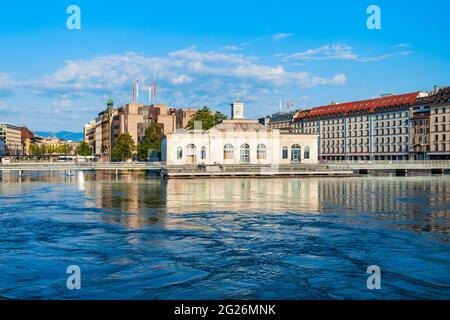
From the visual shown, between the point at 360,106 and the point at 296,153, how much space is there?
2433 inches

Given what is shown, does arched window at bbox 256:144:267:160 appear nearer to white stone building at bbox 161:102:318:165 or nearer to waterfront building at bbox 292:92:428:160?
white stone building at bbox 161:102:318:165

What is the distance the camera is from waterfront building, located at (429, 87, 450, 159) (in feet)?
434

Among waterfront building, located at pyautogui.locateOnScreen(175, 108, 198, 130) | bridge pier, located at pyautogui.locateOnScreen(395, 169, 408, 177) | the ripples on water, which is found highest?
waterfront building, located at pyautogui.locateOnScreen(175, 108, 198, 130)

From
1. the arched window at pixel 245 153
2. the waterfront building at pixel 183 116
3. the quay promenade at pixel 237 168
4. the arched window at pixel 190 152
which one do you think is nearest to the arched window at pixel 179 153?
the arched window at pixel 190 152

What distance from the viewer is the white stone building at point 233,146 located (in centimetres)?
10612

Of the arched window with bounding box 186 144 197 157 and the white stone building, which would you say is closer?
the white stone building

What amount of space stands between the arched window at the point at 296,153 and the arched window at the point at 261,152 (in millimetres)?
6882

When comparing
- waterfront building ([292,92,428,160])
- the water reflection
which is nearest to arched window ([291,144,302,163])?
waterfront building ([292,92,428,160])

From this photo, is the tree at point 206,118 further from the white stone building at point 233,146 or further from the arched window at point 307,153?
the arched window at point 307,153

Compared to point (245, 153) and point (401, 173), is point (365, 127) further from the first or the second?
point (245, 153)

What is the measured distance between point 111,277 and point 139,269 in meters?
1.44

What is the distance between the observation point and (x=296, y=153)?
369ft

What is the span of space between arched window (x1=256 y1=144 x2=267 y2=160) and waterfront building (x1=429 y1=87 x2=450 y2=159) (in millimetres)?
53822
